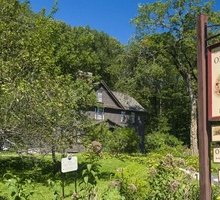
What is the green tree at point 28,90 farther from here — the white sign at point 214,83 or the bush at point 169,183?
the white sign at point 214,83

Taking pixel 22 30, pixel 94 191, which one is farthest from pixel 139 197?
pixel 22 30

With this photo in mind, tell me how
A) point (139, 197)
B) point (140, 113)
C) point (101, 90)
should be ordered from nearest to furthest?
point (139, 197)
point (101, 90)
point (140, 113)

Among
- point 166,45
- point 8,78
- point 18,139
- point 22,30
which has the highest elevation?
point 166,45

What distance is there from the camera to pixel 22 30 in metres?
20.8

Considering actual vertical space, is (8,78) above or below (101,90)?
below

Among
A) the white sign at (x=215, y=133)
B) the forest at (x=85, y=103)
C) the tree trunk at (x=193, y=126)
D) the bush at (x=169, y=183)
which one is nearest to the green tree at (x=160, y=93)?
the forest at (x=85, y=103)

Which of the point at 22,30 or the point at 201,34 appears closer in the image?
the point at 201,34

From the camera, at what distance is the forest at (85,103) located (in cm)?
875

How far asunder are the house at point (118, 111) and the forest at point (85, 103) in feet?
7.77

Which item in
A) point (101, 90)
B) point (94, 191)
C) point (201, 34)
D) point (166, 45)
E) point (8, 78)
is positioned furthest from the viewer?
point (101, 90)

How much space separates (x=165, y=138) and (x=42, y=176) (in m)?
29.9

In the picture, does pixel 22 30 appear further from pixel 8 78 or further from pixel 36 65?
pixel 8 78

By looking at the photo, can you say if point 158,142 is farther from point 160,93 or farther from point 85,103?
point 85,103

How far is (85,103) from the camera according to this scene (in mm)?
23750
